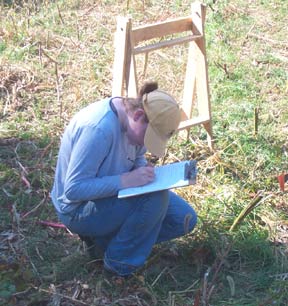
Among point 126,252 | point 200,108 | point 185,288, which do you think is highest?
point 200,108

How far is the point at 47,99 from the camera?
5.30 metres

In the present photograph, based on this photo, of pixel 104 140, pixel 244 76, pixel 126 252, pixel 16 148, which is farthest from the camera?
pixel 244 76

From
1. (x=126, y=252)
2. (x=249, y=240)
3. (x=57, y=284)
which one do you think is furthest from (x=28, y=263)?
(x=249, y=240)

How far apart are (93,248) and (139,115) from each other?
2.89 ft

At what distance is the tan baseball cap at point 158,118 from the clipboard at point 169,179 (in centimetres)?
18

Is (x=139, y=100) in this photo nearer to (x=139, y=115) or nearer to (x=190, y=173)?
(x=139, y=115)

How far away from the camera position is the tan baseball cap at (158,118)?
298 centimetres

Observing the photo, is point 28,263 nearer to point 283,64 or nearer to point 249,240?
point 249,240

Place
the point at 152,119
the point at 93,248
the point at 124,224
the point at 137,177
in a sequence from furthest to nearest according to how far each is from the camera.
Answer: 1. the point at 93,248
2. the point at 124,224
3. the point at 137,177
4. the point at 152,119

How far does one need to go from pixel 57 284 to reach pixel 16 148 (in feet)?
4.91

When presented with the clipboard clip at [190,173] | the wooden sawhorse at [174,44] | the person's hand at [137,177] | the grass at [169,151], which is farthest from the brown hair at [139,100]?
the wooden sawhorse at [174,44]

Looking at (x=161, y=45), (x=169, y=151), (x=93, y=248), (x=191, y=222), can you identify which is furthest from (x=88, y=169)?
(x=169, y=151)

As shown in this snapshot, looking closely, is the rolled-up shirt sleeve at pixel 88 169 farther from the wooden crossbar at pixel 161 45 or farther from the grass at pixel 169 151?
the wooden crossbar at pixel 161 45

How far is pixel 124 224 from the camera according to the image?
330 centimetres
